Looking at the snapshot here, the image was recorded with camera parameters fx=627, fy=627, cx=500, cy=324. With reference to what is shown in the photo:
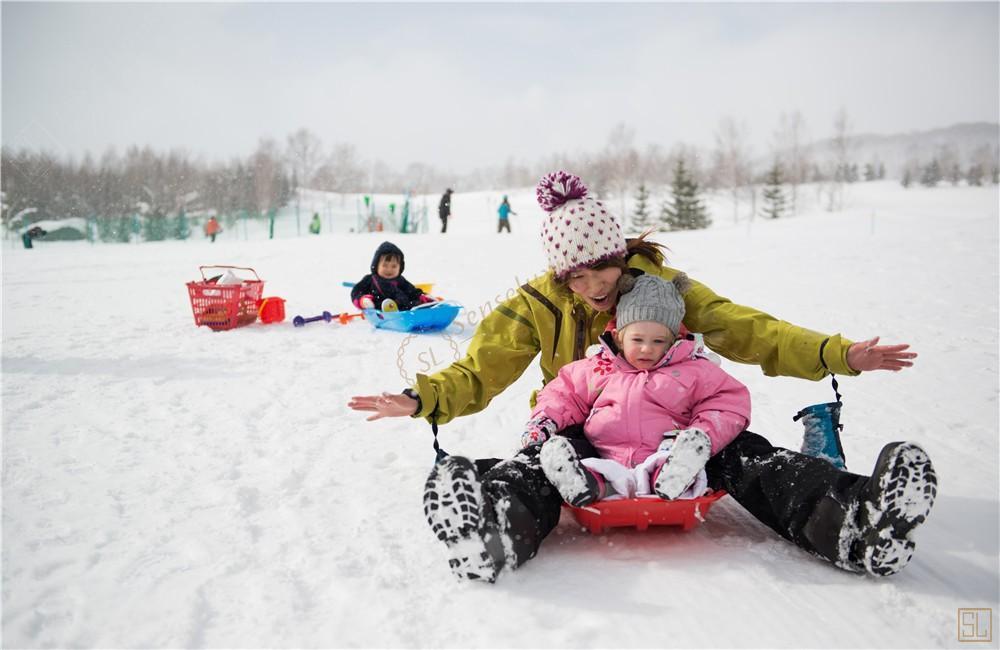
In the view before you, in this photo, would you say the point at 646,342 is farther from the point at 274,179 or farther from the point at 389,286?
the point at 274,179

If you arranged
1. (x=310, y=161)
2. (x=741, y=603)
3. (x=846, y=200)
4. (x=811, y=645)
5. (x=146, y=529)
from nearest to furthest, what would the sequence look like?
(x=811, y=645)
(x=741, y=603)
(x=146, y=529)
(x=846, y=200)
(x=310, y=161)

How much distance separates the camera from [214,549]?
2111 mm

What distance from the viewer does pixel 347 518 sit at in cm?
236

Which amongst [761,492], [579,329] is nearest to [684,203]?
[579,329]

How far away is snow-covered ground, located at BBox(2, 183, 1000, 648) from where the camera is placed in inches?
65.2

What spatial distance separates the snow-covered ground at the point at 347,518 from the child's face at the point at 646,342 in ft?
1.96

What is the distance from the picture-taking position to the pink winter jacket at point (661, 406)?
7.11ft

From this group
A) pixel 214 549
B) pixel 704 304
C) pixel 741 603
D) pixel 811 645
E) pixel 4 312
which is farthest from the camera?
pixel 4 312

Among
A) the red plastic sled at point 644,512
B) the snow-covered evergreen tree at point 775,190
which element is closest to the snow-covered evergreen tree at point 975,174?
the snow-covered evergreen tree at point 775,190

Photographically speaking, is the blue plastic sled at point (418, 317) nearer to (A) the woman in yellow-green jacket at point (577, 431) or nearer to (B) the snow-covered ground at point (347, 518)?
(B) the snow-covered ground at point (347, 518)

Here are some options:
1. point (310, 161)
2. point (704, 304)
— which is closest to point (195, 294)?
point (704, 304)

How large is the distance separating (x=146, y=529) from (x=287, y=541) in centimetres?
55

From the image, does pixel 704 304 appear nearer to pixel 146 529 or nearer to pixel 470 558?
pixel 470 558

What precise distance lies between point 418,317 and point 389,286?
612mm
